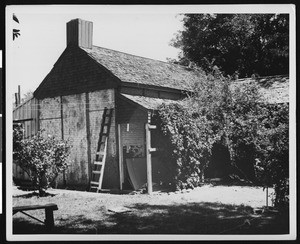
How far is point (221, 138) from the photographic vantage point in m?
12.9

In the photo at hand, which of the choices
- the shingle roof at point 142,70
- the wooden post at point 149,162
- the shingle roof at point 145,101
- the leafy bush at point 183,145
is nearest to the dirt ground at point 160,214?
the wooden post at point 149,162

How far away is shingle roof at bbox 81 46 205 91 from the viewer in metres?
12.9

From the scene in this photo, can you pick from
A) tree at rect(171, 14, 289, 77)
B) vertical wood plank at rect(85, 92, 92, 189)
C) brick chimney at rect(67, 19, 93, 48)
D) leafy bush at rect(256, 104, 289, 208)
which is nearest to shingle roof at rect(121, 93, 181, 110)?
vertical wood plank at rect(85, 92, 92, 189)

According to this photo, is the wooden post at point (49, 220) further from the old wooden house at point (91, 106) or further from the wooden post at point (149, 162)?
the old wooden house at point (91, 106)

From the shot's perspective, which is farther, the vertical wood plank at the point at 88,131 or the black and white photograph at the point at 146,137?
the vertical wood plank at the point at 88,131

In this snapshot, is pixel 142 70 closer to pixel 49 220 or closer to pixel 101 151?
pixel 101 151

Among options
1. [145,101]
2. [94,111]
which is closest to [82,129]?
[94,111]

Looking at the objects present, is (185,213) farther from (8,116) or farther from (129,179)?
(8,116)

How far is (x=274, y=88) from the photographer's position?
14.5 m

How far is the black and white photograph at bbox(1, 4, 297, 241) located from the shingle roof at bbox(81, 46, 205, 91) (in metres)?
0.07

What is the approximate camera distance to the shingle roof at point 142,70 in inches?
508

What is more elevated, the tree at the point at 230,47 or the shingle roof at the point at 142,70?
the tree at the point at 230,47

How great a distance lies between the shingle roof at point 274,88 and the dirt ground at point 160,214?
398cm

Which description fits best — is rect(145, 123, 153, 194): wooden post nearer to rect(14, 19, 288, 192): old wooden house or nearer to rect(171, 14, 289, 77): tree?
rect(14, 19, 288, 192): old wooden house
